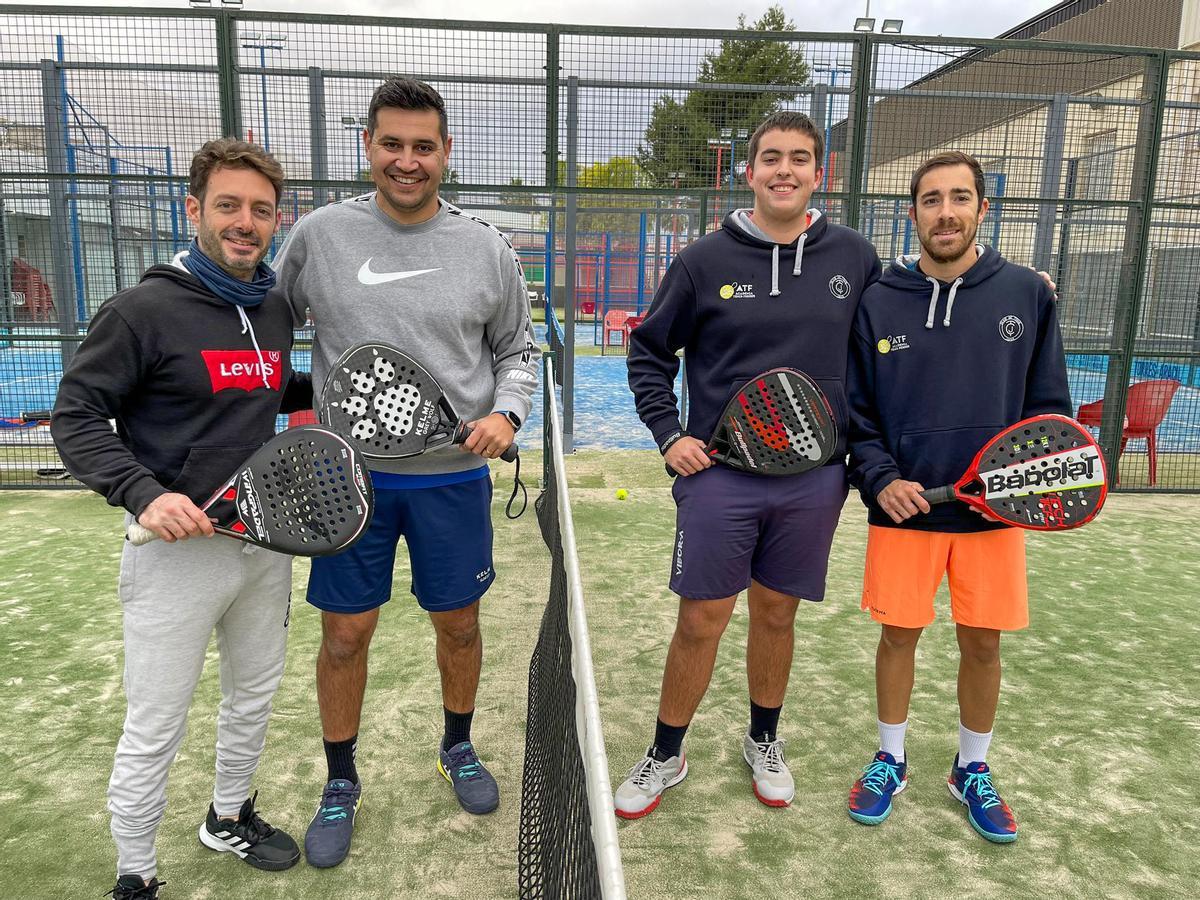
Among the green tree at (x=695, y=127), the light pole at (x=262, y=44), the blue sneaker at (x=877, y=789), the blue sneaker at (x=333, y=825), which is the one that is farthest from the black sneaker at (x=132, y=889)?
the green tree at (x=695, y=127)

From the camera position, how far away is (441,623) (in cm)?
265

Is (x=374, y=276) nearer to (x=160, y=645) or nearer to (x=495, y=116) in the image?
Answer: (x=160, y=645)

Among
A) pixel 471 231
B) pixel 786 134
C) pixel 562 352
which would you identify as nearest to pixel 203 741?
pixel 471 231

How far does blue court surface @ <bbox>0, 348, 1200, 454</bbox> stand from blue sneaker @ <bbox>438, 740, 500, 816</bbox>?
16.1 feet

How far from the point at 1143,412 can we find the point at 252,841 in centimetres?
711

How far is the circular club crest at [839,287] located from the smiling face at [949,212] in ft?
0.79

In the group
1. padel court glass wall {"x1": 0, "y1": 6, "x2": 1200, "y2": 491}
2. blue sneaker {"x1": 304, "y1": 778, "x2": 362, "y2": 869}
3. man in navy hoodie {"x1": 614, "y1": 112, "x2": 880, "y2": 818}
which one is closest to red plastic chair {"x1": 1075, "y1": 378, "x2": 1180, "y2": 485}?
padel court glass wall {"x1": 0, "y1": 6, "x2": 1200, "y2": 491}

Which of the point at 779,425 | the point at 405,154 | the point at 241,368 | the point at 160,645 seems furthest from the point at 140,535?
the point at 779,425

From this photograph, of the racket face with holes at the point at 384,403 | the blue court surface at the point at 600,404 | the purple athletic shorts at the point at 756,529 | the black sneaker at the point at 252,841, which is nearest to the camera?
the racket face with holes at the point at 384,403

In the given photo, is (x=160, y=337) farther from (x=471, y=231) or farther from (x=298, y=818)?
(x=298, y=818)

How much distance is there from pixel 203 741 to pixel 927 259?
2907 mm

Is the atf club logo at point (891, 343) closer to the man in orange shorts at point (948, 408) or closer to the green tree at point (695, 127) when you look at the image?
the man in orange shorts at point (948, 408)

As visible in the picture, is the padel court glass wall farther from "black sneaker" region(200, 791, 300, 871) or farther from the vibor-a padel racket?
"black sneaker" region(200, 791, 300, 871)

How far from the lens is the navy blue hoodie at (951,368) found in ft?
8.14
